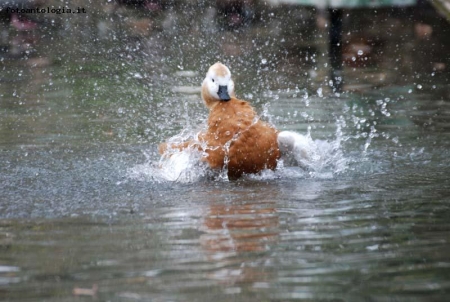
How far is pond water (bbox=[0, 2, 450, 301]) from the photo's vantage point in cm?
372

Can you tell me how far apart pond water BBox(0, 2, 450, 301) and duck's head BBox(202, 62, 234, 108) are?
524mm

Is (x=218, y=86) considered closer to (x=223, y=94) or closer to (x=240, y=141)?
(x=223, y=94)

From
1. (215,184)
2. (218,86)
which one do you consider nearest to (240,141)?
(215,184)

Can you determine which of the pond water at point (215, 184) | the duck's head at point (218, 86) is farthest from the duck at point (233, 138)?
the pond water at point (215, 184)

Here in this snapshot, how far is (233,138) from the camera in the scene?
19.3 feet

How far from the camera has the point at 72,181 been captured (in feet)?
19.9

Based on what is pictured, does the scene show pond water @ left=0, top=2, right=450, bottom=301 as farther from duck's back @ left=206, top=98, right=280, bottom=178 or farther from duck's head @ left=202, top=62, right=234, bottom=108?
duck's head @ left=202, top=62, right=234, bottom=108

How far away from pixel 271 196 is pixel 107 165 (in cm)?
171

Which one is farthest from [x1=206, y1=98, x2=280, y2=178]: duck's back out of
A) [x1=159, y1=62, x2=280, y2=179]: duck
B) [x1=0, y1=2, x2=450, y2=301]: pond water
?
[x1=0, y1=2, x2=450, y2=301]: pond water

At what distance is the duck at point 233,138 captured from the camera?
5895mm

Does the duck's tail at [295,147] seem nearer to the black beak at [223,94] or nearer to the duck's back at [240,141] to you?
the duck's back at [240,141]

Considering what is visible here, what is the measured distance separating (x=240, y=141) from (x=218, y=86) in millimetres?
485

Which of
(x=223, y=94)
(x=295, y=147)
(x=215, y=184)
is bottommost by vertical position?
(x=215, y=184)

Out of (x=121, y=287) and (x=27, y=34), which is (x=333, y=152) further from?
(x=27, y=34)
